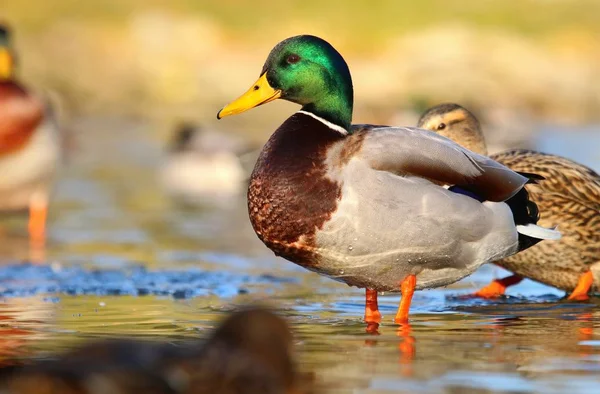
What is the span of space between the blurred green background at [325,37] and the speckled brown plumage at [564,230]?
19288 millimetres

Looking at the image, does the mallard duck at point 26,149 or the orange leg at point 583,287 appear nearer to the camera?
the orange leg at point 583,287

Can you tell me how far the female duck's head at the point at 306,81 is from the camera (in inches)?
240

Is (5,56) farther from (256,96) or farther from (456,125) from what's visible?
(256,96)

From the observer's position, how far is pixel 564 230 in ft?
23.1

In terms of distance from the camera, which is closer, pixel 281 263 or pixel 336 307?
pixel 336 307

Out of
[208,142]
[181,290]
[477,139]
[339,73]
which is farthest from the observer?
[208,142]

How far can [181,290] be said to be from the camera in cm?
737

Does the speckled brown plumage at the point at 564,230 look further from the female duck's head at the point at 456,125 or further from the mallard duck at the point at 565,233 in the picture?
the female duck's head at the point at 456,125

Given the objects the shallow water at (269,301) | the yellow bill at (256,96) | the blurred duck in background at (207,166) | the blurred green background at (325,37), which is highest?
the blurred green background at (325,37)

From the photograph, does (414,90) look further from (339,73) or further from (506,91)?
(339,73)

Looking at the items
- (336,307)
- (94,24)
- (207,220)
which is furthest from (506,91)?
(336,307)

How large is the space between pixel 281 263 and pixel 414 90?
20.1 meters

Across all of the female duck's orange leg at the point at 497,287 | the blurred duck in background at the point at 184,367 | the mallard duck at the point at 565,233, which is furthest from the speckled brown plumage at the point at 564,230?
the blurred duck in background at the point at 184,367

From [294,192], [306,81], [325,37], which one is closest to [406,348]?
[294,192]
